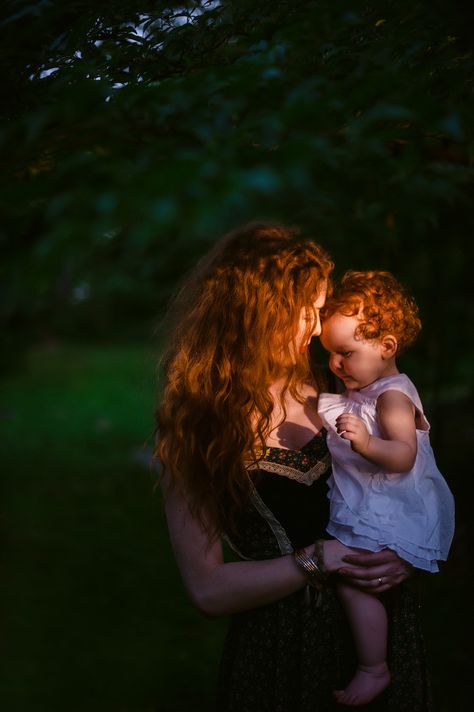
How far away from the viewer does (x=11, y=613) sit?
4.88 m

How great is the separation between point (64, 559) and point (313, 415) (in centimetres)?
408

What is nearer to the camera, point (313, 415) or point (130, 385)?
point (313, 415)

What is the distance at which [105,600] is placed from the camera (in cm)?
501

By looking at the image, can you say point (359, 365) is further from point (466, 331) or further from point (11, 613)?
point (466, 331)

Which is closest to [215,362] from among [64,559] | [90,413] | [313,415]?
[313,415]

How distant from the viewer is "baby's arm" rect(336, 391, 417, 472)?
198 centimetres

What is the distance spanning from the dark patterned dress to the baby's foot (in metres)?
0.06

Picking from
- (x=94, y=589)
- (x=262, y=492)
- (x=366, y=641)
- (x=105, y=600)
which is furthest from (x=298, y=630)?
(x=94, y=589)

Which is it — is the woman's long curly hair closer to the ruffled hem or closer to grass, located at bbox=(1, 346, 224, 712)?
grass, located at bbox=(1, 346, 224, 712)

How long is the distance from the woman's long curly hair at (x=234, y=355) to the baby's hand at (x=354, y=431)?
29 cm

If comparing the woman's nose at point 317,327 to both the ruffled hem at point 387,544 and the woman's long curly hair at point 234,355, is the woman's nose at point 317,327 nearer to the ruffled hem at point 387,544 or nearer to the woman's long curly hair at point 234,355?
the woman's long curly hair at point 234,355

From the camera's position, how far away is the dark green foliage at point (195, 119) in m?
1.17

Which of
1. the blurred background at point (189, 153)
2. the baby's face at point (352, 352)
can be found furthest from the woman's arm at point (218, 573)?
the baby's face at point (352, 352)

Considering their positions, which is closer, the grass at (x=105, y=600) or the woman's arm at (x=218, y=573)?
the woman's arm at (x=218, y=573)
